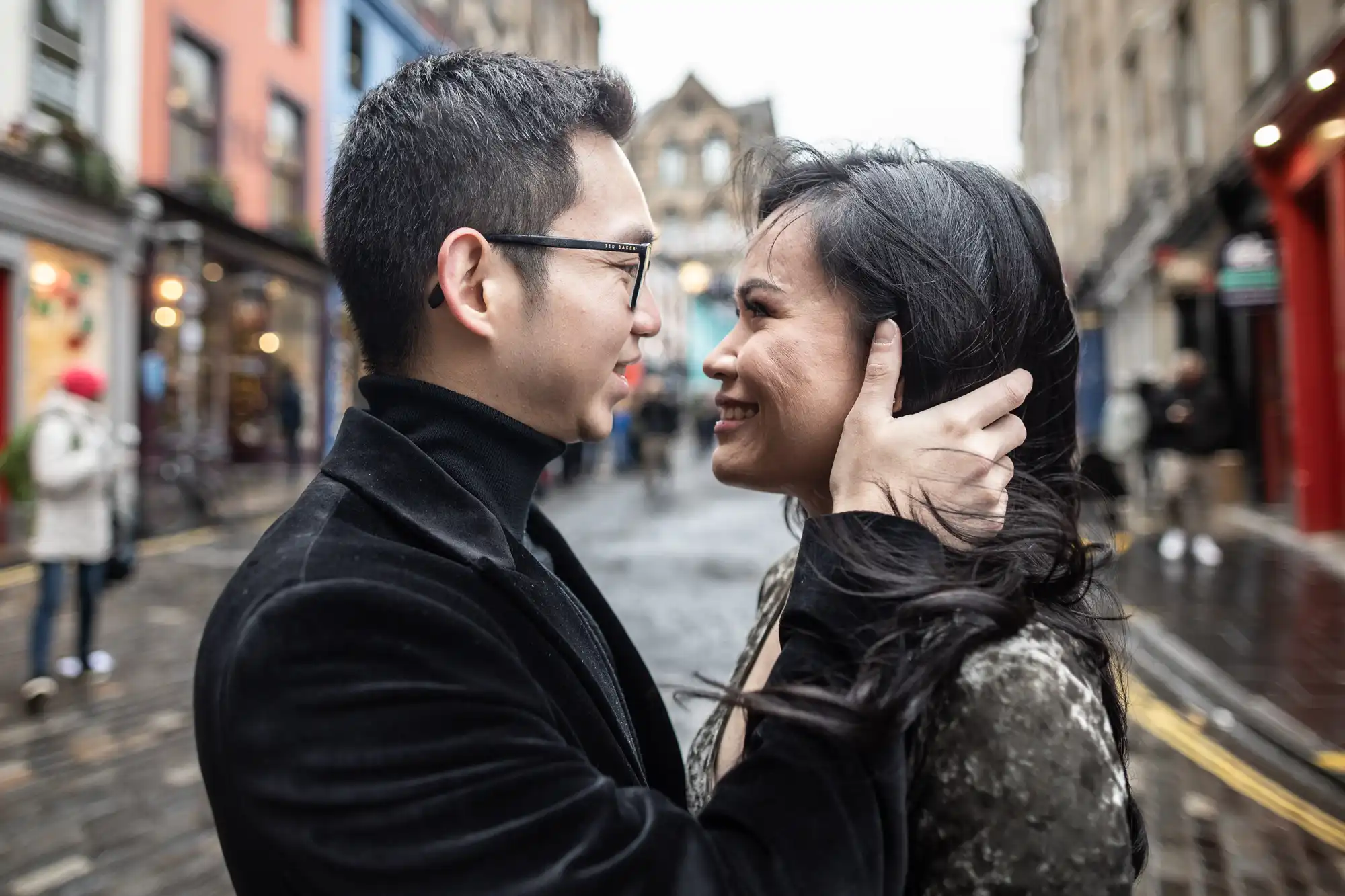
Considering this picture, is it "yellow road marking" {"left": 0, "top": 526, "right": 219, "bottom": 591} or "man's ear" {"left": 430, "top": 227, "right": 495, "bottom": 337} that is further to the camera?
"yellow road marking" {"left": 0, "top": 526, "right": 219, "bottom": 591}

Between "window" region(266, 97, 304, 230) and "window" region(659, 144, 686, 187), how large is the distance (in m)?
45.7

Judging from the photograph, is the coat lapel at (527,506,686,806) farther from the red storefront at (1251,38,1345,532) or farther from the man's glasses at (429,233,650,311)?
the red storefront at (1251,38,1345,532)

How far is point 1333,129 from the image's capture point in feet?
32.8

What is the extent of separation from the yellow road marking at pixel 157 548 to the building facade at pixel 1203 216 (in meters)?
9.10

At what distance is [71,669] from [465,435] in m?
5.88

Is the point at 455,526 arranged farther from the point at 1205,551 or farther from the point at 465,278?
the point at 1205,551

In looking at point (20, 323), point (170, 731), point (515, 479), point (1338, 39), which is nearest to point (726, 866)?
point (515, 479)

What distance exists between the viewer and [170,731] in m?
5.15

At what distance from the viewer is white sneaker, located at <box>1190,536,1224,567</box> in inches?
393

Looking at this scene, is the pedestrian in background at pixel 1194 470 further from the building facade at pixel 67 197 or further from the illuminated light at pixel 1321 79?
the building facade at pixel 67 197

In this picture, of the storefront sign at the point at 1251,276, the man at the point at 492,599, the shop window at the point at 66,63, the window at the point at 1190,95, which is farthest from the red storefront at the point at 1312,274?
the shop window at the point at 66,63

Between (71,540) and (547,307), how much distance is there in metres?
5.68

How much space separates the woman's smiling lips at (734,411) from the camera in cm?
160

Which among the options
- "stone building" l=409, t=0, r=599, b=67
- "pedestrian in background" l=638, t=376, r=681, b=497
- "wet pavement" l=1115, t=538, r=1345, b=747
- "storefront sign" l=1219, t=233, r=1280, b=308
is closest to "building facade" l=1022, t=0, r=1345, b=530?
"storefront sign" l=1219, t=233, r=1280, b=308
